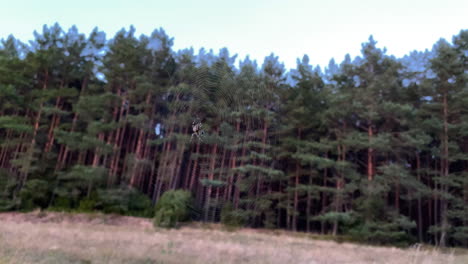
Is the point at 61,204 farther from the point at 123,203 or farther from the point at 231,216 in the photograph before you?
the point at 231,216

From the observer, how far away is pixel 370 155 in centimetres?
1897

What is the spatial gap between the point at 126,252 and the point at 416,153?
19.3m

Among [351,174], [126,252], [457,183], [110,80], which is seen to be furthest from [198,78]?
[457,183]

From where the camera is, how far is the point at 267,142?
20.4 metres

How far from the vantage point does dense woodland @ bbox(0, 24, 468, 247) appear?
58.4 ft

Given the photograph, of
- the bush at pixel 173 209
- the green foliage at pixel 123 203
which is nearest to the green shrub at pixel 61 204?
the green foliage at pixel 123 203

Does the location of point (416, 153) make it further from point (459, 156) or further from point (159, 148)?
point (159, 148)

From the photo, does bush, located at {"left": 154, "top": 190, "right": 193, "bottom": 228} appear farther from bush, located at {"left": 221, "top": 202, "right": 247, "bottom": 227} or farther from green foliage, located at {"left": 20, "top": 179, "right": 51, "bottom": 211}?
green foliage, located at {"left": 20, "top": 179, "right": 51, "bottom": 211}

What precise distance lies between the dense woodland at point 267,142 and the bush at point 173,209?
164 cm

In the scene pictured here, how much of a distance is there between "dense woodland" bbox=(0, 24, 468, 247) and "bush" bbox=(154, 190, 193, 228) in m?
1.64

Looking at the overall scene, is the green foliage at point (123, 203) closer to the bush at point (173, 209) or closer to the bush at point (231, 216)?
the bush at point (173, 209)

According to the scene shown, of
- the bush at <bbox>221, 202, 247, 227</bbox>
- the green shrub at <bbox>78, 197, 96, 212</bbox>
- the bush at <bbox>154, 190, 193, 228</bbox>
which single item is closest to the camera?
the bush at <bbox>154, 190, 193, 228</bbox>

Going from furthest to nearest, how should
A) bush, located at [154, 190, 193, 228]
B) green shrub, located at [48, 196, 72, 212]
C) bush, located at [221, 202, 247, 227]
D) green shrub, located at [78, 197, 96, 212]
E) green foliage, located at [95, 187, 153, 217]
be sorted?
1. green shrub, located at [48, 196, 72, 212]
2. green shrub, located at [78, 197, 96, 212]
3. green foliage, located at [95, 187, 153, 217]
4. bush, located at [221, 202, 247, 227]
5. bush, located at [154, 190, 193, 228]

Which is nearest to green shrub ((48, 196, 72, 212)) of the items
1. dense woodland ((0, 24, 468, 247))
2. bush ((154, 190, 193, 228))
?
dense woodland ((0, 24, 468, 247))
